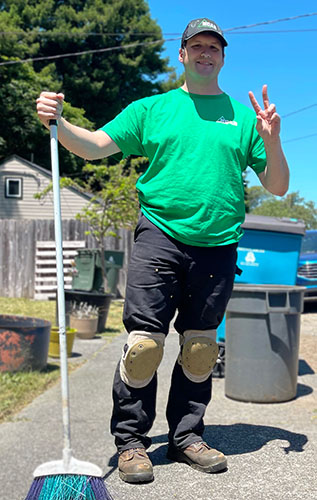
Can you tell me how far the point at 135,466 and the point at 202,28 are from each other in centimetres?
199

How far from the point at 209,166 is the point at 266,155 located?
290mm

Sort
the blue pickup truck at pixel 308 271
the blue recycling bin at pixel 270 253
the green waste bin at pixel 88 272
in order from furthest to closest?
1. the green waste bin at pixel 88 272
2. the blue pickup truck at pixel 308 271
3. the blue recycling bin at pixel 270 253

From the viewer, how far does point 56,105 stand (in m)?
2.53

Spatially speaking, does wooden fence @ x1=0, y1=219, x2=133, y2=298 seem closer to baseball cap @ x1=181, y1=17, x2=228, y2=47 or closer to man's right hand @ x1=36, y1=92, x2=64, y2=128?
baseball cap @ x1=181, y1=17, x2=228, y2=47

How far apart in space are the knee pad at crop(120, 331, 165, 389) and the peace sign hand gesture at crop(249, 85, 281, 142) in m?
1.02

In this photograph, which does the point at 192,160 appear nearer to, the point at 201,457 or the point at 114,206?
the point at 201,457

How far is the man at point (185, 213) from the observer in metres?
2.61

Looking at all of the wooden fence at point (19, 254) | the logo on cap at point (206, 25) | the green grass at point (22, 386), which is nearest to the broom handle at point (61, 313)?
the logo on cap at point (206, 25)

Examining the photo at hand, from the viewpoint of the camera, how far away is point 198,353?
2.70 metres

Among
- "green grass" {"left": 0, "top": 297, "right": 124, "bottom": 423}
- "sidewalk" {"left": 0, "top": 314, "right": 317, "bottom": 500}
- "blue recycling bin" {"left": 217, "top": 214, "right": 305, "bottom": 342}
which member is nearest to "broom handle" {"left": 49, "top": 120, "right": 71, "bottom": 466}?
"sidewalk" {"left": 0, "top": 314, "right": 317, "bottom": 500}

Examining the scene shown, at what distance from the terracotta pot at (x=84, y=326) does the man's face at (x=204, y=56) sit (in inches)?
265

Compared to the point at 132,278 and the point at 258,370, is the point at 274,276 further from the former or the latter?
the point at 132,278

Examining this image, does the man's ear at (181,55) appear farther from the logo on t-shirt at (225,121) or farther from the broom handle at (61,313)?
the broom handle at (61,313)

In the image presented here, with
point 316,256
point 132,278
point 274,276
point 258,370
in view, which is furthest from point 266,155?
A: point 316,256
